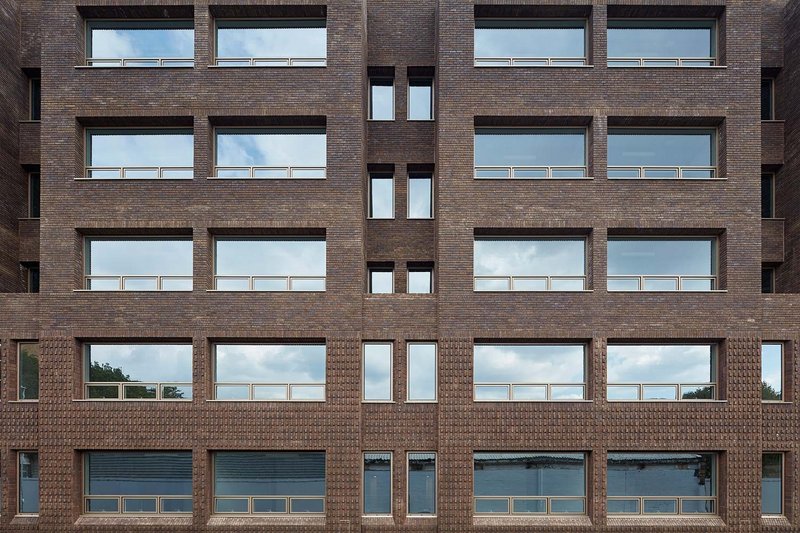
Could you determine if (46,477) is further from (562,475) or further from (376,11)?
(376,11)

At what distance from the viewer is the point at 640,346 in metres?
13.2

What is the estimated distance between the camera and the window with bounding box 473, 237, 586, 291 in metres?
13.4

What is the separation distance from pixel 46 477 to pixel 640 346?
1598 cm

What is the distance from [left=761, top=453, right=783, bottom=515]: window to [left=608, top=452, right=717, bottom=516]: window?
1.37m

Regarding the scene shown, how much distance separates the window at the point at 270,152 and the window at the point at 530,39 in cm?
531

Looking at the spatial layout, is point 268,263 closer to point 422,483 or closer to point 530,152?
point 422,483

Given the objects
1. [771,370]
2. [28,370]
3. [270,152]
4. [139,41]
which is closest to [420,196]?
[270,152]

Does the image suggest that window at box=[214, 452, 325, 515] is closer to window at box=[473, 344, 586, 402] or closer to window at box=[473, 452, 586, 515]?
window at box=[473, 452, 586, 515]

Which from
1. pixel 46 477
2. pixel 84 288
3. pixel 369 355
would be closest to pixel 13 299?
pixel 84 288

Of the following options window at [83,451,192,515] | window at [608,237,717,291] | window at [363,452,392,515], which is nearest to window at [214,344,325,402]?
window at [83,451,192,515]

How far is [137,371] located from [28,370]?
2983mm

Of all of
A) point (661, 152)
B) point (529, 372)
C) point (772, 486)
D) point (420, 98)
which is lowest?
point (772, 486)

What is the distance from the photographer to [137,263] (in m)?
13.6

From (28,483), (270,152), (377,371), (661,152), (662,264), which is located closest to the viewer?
(28,483)
